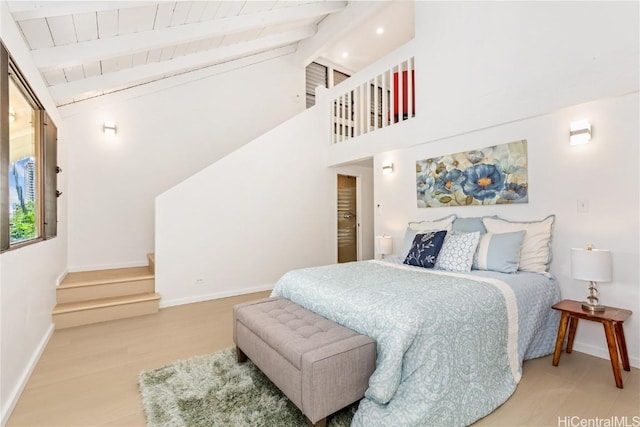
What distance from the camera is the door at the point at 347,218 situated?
227 inches

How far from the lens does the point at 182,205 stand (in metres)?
3.95

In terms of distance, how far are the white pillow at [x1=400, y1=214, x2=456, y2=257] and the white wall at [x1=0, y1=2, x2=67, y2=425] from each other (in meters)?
3.22

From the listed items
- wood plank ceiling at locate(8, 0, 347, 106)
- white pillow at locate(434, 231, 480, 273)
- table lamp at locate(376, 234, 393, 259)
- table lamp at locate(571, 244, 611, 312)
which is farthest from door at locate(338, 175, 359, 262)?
table lamp at locate(571, 244, 611, 312)

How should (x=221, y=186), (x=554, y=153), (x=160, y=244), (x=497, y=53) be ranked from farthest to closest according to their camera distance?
(x=221, y=186), (x=160, y=244), (x=497, y=53), (x=554, y=153)

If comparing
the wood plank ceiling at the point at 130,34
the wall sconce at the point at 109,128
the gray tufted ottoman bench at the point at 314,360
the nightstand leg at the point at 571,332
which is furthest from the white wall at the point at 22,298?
the nightstand leg at the point at 571,332

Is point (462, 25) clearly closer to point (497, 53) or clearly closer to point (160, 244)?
point (497, 53)

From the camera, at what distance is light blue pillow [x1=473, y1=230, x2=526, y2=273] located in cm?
258

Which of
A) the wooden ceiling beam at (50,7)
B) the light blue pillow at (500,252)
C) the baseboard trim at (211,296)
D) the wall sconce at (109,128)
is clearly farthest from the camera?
the wall sconce at (109,128)

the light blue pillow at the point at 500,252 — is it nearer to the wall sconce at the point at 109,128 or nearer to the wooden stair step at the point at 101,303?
the wooden stair step at the point at 101,303

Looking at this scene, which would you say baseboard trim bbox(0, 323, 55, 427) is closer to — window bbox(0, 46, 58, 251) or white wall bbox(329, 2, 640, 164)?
window bbox(0, 46, 58, 251)

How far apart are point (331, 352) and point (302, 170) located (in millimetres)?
3810

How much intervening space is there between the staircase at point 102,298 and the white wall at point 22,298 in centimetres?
18

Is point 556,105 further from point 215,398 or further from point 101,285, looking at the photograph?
point 101,285

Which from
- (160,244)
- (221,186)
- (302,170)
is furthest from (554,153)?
(160,244)
